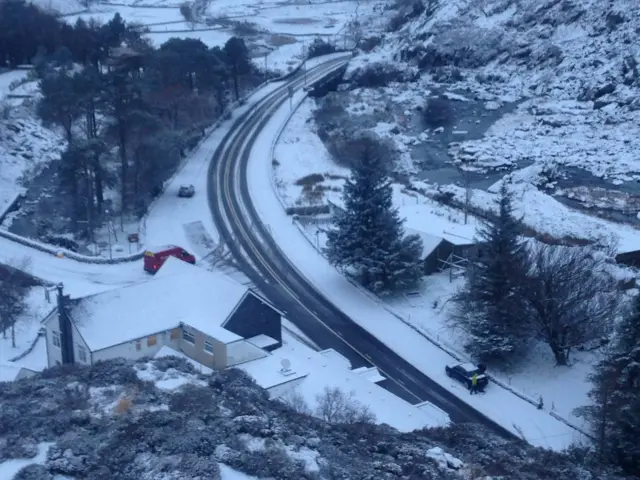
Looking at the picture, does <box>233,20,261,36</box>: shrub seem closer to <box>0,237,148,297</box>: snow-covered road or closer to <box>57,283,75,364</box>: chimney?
<box>0,237,148,297</box>: snow-covered road

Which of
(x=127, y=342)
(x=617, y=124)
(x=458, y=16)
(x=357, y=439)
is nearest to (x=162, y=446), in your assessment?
(x=357, y=439)

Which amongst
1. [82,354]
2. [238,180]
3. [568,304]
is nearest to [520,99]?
[238,180]

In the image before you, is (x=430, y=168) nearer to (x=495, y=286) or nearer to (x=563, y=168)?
(x=563, y=168)

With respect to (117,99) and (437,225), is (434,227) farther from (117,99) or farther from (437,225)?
(117,99)

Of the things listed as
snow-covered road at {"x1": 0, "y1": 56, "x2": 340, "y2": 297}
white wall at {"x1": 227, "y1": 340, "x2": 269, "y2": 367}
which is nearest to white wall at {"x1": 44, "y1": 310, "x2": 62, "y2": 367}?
snow-covered road at {"x1": 0, "y1": 56, "x2": 340, "y2": 297}

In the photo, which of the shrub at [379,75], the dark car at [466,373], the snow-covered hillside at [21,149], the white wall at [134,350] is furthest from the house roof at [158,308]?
the shrub at [379,75]

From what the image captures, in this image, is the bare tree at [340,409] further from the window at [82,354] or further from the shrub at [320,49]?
the shrub at [320,49]
